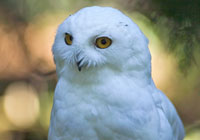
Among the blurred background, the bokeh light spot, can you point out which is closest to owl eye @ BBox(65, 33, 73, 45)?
the blurred background

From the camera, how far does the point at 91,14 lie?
1.41 meters

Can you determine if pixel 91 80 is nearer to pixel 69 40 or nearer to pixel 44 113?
pixel 69 40

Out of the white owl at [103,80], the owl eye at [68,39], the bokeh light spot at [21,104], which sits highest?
the owl eye at [68,39]

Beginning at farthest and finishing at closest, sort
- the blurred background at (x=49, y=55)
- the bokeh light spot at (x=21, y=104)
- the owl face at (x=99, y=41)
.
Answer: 1. the bokeh light spot at (x=21, y=104)
2. the blurred background at (x=49, y=55)
3. the owl face at (x=99, y=41)

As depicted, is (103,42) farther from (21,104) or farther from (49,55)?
(21,104)

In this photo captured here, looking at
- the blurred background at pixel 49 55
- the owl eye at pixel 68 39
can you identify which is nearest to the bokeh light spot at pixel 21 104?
the blurred background at pixel 49 55

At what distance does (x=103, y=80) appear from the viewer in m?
1.48

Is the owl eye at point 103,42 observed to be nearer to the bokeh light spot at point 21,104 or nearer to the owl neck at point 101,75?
the owl neck at point 101,75

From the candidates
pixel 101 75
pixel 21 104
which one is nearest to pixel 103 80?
pixel 101 75

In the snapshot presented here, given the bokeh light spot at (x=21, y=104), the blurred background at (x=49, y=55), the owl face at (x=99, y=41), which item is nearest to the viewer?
the owl face at (x=99, y=41)

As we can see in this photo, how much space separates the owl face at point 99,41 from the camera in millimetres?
1385

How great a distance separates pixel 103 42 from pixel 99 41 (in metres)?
0.02

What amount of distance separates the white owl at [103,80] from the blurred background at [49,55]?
22.9 inches

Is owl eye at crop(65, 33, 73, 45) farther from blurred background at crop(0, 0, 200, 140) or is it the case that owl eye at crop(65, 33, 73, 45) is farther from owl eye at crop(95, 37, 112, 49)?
blurred background at crop(0, 0, 200, 140)
